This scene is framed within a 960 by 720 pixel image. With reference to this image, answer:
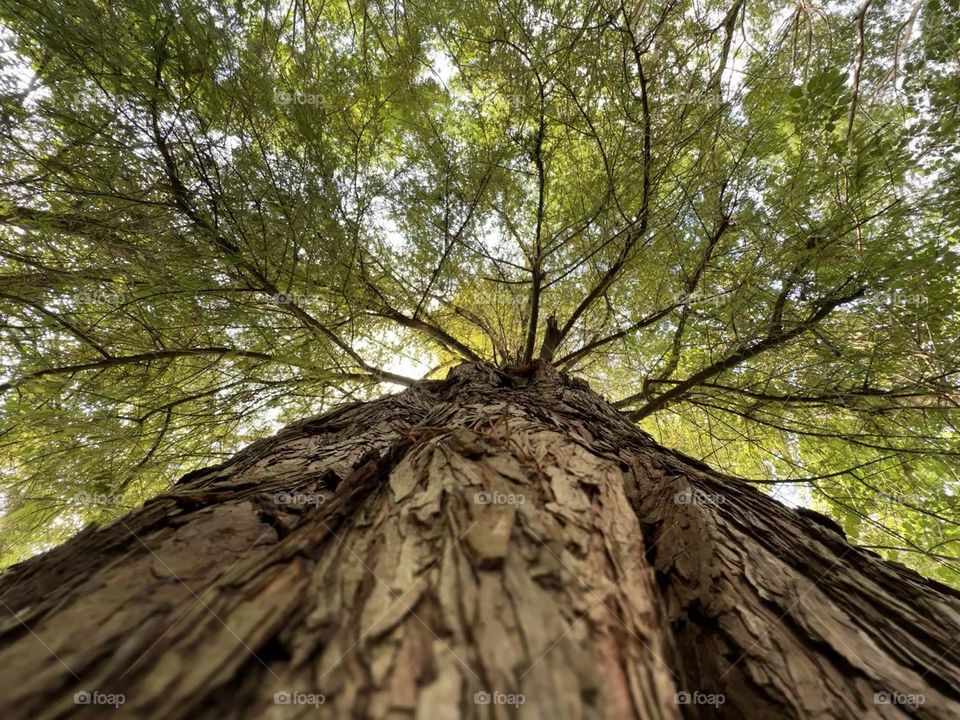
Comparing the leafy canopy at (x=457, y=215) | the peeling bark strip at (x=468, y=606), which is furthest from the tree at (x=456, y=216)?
the peeling bark strip at (x=468, y=606)

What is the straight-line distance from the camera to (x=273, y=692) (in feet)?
1.74

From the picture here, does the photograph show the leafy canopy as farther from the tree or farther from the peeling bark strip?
the peeling bark strip

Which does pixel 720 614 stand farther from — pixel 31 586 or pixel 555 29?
pixel 555 29

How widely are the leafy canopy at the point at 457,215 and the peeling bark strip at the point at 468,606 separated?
1654mm

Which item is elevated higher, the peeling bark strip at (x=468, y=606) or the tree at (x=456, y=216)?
the tree at (x=456, y=216)

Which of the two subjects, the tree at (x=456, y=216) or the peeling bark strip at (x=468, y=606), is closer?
the peeling bark strip at (x=468, y=606)

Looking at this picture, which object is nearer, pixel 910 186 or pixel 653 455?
pixel 653 455

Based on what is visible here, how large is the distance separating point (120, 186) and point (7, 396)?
1.72m

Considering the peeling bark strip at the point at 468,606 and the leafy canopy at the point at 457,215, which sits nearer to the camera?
the peeling bark strip at the point at 468,606

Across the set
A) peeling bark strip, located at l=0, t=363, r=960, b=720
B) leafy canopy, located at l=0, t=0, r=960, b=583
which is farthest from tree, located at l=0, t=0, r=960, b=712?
peeling bark strip, located at l=0, t=363, r=960, b=720

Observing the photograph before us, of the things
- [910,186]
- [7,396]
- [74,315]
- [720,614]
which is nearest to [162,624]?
[720,614]

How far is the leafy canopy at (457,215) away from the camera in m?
2.15

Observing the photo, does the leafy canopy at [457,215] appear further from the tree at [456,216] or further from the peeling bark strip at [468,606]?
the peeling bark strip at [468,606]

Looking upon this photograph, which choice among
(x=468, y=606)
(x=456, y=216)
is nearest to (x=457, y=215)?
(x=456, y=216)
